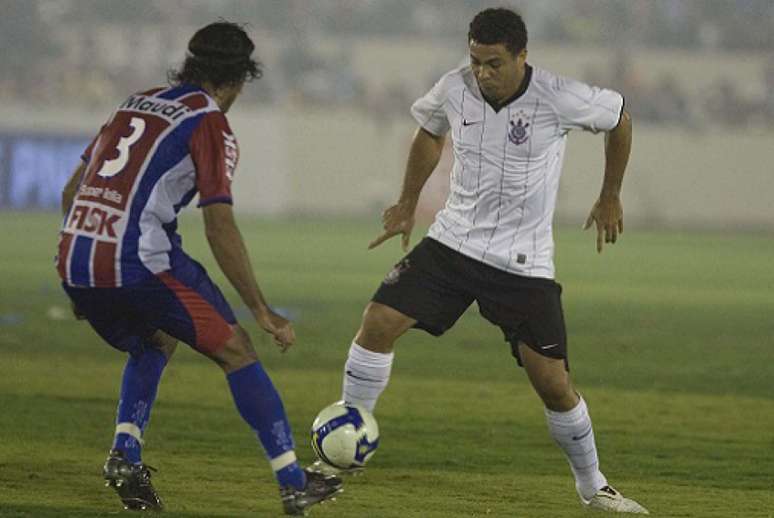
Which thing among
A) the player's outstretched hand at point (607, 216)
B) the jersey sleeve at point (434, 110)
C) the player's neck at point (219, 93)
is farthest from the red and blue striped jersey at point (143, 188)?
the player's outstretched hand at point (607, 216)

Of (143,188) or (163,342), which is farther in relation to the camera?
(163,342)

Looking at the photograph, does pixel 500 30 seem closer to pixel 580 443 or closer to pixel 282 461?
pixel 580 443

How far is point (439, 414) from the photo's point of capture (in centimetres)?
1045

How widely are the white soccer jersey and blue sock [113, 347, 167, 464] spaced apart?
1359 millimetres

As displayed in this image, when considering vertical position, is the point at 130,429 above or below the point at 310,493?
above

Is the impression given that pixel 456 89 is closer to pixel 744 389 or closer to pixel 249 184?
pixel 744 389

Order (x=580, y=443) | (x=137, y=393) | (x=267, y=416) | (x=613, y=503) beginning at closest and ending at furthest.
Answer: (x=267, y=416) → (x=137, y=393) → (x=613, y=503) → (x=580, y=443)

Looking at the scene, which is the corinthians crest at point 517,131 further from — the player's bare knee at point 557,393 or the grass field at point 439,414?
the grass field at point 439,414

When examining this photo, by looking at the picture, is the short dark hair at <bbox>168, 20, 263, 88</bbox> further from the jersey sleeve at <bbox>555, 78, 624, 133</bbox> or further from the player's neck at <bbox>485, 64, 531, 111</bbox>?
the jersey sleeve at <bbox>555, 78, 624, 133</bbox>

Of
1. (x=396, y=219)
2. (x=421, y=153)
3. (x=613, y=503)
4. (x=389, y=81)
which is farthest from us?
(x=389, y=81)

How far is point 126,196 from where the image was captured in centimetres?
611

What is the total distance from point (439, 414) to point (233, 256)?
461cm

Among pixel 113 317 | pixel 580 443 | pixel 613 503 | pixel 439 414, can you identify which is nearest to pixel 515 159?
pixel 580 443

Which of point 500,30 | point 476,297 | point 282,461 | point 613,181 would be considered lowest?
point 282,461
